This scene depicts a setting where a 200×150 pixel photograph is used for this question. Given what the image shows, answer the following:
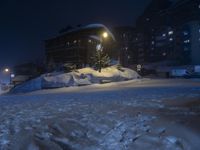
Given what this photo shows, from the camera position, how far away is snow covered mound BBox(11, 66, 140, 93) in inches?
1056

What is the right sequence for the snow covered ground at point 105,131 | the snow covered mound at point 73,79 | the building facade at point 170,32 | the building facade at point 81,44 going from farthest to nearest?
the building facade at point 170,32, the building facade at point 81,44, the snow covered mound at point 73,79, the snow covered ground at point 105,131

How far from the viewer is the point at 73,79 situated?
94.4ft

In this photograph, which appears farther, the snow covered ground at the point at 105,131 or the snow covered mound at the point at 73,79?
the snow covered mound at the point at 73,79

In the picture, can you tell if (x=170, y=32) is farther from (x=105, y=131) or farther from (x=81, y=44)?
(x=105, y=131)

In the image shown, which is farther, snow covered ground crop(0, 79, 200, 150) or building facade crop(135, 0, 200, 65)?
building facade crop(135, 0, 200, 65)

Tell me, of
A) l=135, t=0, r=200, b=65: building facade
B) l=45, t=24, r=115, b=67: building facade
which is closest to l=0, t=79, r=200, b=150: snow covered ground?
l=45, t=24, r=115, b=67: building facade

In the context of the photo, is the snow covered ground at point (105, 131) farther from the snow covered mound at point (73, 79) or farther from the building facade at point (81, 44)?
the building facade at point (81, 44)

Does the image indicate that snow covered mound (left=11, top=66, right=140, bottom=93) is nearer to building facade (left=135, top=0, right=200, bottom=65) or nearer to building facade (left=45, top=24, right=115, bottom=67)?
building facade (left=45, top=24, right=115, bottom=67)

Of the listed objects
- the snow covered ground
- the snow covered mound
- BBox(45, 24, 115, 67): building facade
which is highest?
BBox(45, 24, 115, 67): building facade

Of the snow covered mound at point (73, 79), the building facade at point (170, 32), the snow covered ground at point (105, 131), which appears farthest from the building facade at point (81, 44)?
the snow covered ground at point (105, 131)

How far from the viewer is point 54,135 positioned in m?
6.90

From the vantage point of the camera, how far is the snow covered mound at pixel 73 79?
88.0 feet

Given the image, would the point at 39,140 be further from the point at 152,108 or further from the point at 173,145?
the point at 152,108

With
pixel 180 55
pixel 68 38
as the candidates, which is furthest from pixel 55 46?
pixel 180 55
